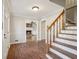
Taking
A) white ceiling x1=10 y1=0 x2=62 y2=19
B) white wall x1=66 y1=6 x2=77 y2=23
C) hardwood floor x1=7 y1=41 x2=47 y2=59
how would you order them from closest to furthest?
hardwood floor x1=7 y1=41 x2=47 y2=59, white ceiling x1=10 y1=0 x2=62 y2=19, white wall x1=66 y1=6 x2=77 y2=23

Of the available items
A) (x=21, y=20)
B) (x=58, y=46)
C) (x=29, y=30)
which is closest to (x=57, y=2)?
(x=58, y=46)

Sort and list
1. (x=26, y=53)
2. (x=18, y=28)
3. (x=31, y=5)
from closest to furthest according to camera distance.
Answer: (x=26, y=53), (x=31, y=5), (x=18, y=28)

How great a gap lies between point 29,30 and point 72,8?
1097 cm

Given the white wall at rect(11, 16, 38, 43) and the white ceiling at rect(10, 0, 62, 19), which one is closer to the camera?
the white ceiling at rect(10, 0, 62, 19)

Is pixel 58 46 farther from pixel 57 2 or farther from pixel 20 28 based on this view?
pixel 20 28

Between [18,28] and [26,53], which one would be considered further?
[18,28]

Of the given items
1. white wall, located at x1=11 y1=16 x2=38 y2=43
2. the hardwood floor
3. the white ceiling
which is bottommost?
the hardwood floor

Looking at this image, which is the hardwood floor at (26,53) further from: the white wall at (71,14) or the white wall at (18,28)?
the white wall at (18,28)

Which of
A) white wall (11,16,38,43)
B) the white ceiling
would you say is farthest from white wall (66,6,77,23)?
white wall (11,16,38,43)

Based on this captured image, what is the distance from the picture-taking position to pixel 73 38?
3.25 metres

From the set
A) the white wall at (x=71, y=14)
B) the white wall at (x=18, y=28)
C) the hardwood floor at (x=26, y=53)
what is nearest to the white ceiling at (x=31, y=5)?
the white wall at (x=71, y=14)

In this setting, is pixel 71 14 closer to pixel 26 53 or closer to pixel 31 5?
pixel 31 5

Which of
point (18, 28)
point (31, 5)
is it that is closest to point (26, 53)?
point (31, 5)

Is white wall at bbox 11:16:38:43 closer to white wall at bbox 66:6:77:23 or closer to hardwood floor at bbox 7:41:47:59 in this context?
hardwood floor at bbox 7:41:47:59
